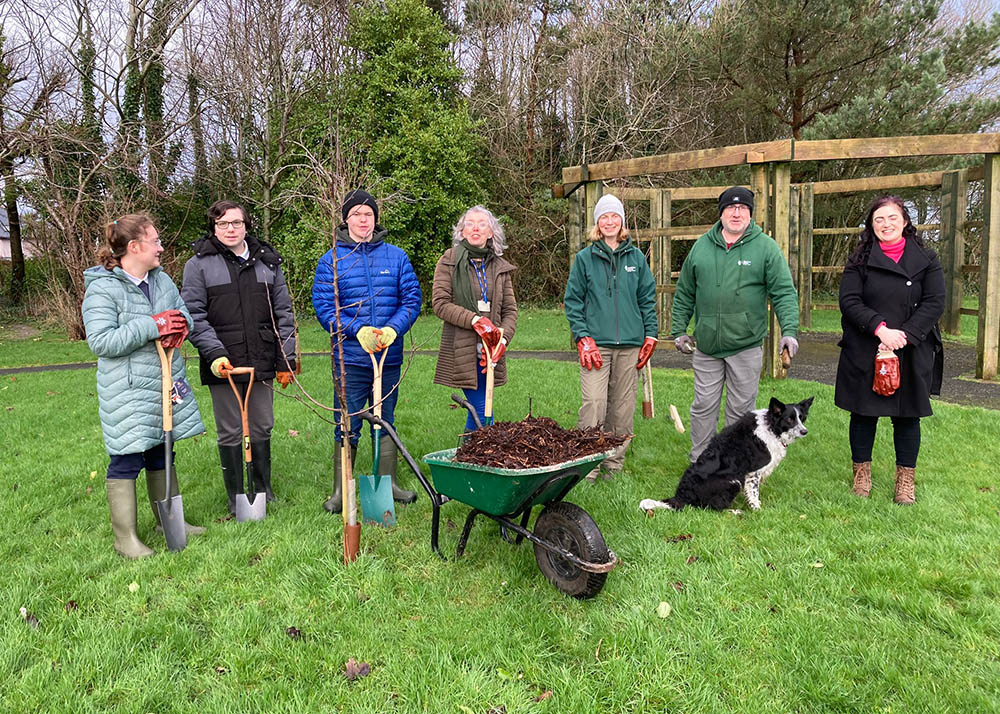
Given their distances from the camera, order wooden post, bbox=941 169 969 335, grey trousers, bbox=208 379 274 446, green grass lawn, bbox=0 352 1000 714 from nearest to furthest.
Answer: green grass lawn, bbox=0 352 1000 714
grey trousers, bbox=208 379 274 446
wooden post, bbox=941 169 969 335

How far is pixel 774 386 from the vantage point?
6547mm

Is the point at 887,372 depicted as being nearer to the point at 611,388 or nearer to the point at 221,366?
the point at 611,388

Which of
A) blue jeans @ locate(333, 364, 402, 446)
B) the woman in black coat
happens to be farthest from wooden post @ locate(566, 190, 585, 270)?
blue jeans @ locate(333, 364, 402, 446)

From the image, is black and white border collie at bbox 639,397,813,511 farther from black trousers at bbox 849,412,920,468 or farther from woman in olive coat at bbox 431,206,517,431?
woman in olive coat at bbox 431,206,517,431

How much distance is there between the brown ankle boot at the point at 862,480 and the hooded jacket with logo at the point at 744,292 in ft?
2.98

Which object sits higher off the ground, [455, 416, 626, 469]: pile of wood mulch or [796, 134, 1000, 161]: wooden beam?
[796, 134, 1000, 161]: wooden beam

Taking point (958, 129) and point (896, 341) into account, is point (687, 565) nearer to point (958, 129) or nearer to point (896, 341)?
point (896, 341)

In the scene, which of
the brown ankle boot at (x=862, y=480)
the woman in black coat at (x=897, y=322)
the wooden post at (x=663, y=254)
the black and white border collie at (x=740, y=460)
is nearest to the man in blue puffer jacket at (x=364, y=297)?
the black and white border collie at (x=740, y=460)

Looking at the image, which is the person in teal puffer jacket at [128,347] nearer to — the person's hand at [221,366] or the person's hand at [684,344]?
the person's hand at [221,366]

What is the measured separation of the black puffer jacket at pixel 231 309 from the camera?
3.56 meters

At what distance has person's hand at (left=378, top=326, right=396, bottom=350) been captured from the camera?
345 cm

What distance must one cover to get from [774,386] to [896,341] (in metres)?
3.13

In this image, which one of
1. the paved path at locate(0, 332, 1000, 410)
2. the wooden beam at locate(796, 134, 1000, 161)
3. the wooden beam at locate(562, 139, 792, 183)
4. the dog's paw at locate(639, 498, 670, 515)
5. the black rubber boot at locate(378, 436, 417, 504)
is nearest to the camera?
the dog's paw at locate(639, 498, 670, 515)

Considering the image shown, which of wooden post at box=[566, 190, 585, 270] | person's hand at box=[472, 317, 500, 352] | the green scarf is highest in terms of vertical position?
wooden post at box=[566, 190, 585, 270]
